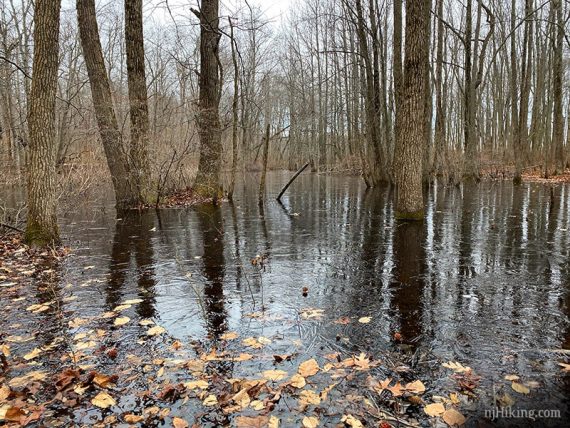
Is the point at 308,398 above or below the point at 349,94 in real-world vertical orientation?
below

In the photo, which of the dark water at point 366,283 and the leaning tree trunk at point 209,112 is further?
the leaning tree trunk at point 209,112

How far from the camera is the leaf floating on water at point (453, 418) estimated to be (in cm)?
249

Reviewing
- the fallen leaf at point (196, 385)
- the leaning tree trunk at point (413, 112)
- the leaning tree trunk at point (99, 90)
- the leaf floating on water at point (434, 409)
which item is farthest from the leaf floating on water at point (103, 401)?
the leaning tree trunk at point (99, 90)

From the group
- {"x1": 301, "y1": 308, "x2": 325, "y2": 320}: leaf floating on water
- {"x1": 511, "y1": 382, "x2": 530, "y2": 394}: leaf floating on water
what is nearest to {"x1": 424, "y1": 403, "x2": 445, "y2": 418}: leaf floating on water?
{"x1": 511, "y1": 382, "x2": 530, "y2": 394}: leaf floating on water

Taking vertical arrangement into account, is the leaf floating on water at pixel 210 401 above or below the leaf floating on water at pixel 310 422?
above

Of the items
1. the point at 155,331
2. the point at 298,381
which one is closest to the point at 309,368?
the point at 298,381

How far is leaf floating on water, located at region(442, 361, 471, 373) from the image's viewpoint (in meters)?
3.05

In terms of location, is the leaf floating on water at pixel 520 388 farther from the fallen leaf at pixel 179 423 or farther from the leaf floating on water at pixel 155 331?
the leaf floating on water at pixel 155 331

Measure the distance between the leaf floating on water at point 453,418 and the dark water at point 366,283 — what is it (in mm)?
166

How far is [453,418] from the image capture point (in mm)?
2520

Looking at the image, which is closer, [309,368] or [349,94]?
[309,368]

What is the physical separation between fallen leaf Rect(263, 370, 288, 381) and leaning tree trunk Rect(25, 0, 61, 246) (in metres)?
5.94

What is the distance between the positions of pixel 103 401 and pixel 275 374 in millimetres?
1241

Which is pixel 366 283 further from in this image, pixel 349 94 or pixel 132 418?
pixel 349 94
